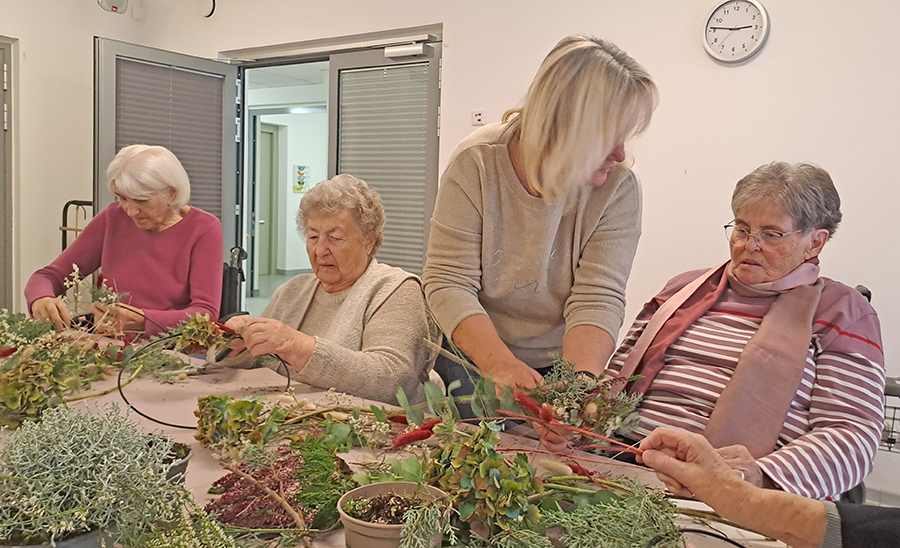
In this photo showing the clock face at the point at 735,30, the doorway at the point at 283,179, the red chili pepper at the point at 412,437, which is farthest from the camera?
the doorway at the point at 283,179

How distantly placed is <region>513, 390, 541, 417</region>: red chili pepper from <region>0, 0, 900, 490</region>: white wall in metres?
2.79

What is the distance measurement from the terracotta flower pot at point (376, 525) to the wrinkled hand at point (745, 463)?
0.75 meters

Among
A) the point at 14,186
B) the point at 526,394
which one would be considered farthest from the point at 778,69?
the point at 14,186

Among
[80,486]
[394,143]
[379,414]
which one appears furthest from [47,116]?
[80,486]

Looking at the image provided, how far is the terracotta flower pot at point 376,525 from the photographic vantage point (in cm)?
79

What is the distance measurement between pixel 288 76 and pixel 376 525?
7777mm

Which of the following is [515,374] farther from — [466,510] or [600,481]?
[466,510]

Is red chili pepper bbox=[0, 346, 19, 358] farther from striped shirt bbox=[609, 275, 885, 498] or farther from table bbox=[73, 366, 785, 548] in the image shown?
striped shirt bbox=[609, 275, 885, 498]

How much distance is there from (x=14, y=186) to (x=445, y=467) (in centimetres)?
552

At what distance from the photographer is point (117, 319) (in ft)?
6.88

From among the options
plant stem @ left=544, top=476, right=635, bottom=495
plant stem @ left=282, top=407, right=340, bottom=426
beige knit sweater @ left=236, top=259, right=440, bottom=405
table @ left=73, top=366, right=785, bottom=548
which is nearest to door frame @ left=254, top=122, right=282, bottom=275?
beige knit sweater @ left=236, top=259, right=440, bottom=405

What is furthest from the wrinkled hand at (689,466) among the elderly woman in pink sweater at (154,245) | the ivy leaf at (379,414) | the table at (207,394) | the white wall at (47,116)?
the white wall at (47,116)

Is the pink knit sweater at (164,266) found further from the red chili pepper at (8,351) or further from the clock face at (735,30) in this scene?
the clock face at (735,30)

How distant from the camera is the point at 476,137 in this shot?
70.2 inches
